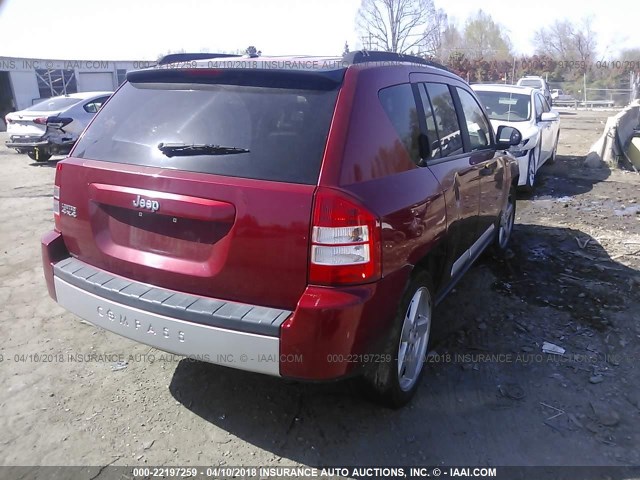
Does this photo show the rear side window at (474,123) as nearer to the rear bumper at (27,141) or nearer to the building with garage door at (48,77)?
the rear bumper at (27,141)

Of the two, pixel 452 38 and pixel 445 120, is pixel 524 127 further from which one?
pixel 452 38

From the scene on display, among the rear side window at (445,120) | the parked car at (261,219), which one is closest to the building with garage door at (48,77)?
the rear side window at (445,120)

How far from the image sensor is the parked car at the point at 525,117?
8.54 meters

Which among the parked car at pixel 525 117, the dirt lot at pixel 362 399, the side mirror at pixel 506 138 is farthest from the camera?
the parked car at pixel 525 117

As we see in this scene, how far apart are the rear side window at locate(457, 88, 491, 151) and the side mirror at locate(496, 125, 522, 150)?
0.55ft

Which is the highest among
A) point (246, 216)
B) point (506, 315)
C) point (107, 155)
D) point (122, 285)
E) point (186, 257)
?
point (107, 155)

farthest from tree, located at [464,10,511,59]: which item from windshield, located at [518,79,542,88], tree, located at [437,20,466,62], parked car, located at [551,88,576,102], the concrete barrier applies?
the concrete barrier

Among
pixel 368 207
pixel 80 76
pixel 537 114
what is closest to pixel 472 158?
pixel 368 207

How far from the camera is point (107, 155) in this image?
2.95 metres

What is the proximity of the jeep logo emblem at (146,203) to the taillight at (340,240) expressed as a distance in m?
0.83

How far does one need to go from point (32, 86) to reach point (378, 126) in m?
37.3

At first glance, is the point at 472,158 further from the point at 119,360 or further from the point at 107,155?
the point at 119,360

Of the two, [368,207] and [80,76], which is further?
[80,76]

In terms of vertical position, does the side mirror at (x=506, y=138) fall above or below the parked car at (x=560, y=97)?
above
